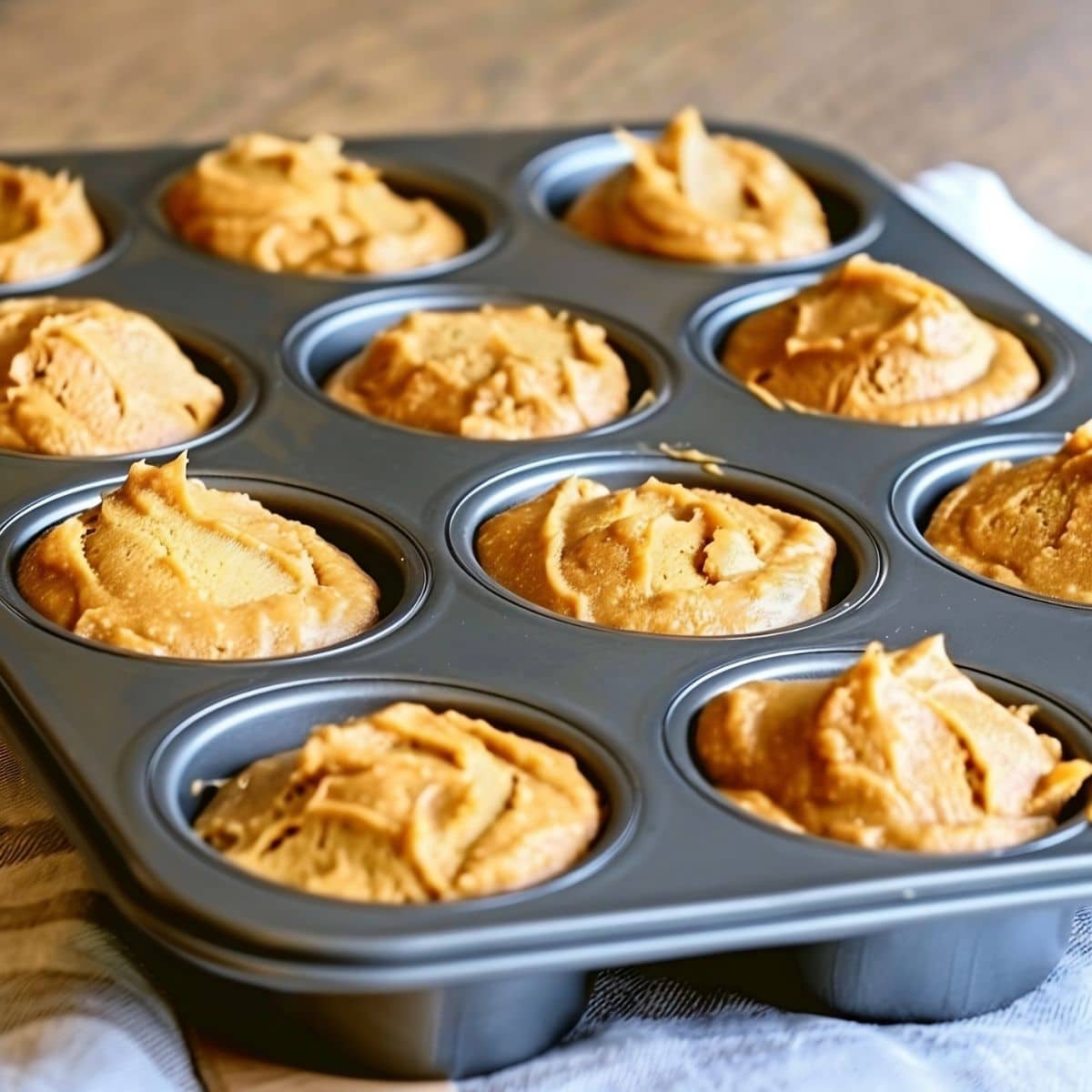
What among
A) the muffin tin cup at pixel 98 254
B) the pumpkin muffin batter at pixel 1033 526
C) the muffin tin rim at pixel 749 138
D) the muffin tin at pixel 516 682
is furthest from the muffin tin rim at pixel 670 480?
the muffin tin cup at pixel 98 254

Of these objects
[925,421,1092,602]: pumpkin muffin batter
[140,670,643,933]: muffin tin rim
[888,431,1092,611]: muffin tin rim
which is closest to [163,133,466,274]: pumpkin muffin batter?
[888,431,1092,611]: muffin tin rim

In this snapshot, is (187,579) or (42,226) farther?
(42,226)

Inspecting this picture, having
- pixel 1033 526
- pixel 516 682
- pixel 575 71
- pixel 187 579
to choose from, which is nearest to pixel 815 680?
pixel 516 682

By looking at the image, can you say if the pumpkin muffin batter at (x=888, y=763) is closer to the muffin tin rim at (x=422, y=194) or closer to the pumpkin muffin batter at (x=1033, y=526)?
the pumpkin muffin batter at (x=1033, y=526)

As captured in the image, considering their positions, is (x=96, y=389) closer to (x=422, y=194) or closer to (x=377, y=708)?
(x=377, y=708)

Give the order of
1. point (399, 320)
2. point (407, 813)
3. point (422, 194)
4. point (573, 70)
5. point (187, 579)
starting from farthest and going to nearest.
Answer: point (573, 70) < point (422, 194) < point (399, 320) < point (187, 579) < point (407, 813)

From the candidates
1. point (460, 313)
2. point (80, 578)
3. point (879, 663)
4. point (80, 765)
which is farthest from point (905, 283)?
point (80, 765)

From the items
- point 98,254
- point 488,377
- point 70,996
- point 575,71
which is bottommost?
point 575,71
